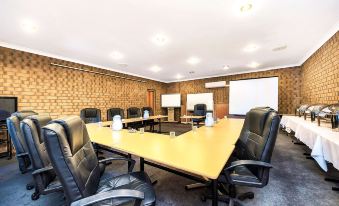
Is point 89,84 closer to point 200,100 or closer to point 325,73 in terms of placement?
point 200,100

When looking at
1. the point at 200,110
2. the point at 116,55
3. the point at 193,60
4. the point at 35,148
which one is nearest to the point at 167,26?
the point at 116,55

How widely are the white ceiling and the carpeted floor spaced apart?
→ 269 centimetres

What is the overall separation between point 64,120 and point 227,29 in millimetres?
3147

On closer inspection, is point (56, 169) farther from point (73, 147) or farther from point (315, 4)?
point (315, 4)

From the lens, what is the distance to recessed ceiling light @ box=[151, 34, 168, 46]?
3.23 metres

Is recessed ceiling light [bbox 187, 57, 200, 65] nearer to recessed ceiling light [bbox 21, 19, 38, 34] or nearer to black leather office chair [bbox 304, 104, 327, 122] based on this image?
black leather office chair [bbox 304, 104, 327, 122]

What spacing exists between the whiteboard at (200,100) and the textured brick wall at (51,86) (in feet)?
13.2

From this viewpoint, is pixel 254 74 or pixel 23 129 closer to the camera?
pixel 23 129

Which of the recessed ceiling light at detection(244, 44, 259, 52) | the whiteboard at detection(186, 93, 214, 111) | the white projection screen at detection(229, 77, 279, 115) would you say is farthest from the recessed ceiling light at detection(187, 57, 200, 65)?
the whiteboard at detection(186, 93, 214, 111)

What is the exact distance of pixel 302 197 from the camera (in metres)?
1.86

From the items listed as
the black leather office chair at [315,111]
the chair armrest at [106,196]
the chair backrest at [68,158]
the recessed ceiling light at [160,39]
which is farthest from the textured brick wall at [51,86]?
the black leather office chair at [315,111]

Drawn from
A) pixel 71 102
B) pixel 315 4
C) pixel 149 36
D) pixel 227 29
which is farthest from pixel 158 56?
pixel 315 4

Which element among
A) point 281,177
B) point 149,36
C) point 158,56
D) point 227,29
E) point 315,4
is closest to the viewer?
point 315,4

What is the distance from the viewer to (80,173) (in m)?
1.04
